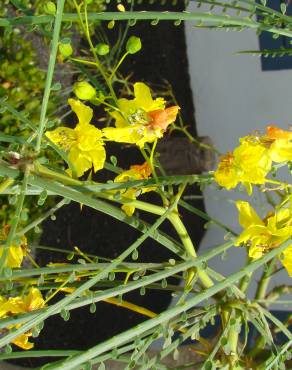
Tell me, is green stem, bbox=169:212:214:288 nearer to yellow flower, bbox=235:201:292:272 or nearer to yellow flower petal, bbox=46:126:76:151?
yellow flower, bbox=235:201:292:272

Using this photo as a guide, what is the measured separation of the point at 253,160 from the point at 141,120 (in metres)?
0.16

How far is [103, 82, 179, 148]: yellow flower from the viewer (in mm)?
757

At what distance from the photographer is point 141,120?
78cm

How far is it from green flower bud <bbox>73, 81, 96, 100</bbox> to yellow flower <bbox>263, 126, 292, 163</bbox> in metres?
0.25

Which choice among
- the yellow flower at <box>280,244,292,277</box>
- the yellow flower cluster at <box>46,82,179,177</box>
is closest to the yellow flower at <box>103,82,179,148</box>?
the yellow flower cluster at <box>46,82,179,177</box>

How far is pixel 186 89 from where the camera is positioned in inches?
108

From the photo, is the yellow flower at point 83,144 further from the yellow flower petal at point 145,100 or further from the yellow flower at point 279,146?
the yellow flower at point 279,146

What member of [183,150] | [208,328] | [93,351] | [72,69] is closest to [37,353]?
[93,351]

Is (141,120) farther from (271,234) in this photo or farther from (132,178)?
(271,234)

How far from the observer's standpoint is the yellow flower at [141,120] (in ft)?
2.48

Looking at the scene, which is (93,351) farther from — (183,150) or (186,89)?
(186,89)

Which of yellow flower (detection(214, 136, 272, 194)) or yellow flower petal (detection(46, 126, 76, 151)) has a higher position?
yellow flower petal (detection(46, 126, 76, 151))

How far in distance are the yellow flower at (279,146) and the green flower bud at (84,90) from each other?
0.82 feet

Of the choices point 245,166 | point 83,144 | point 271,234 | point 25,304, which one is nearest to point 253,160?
point 245,166
